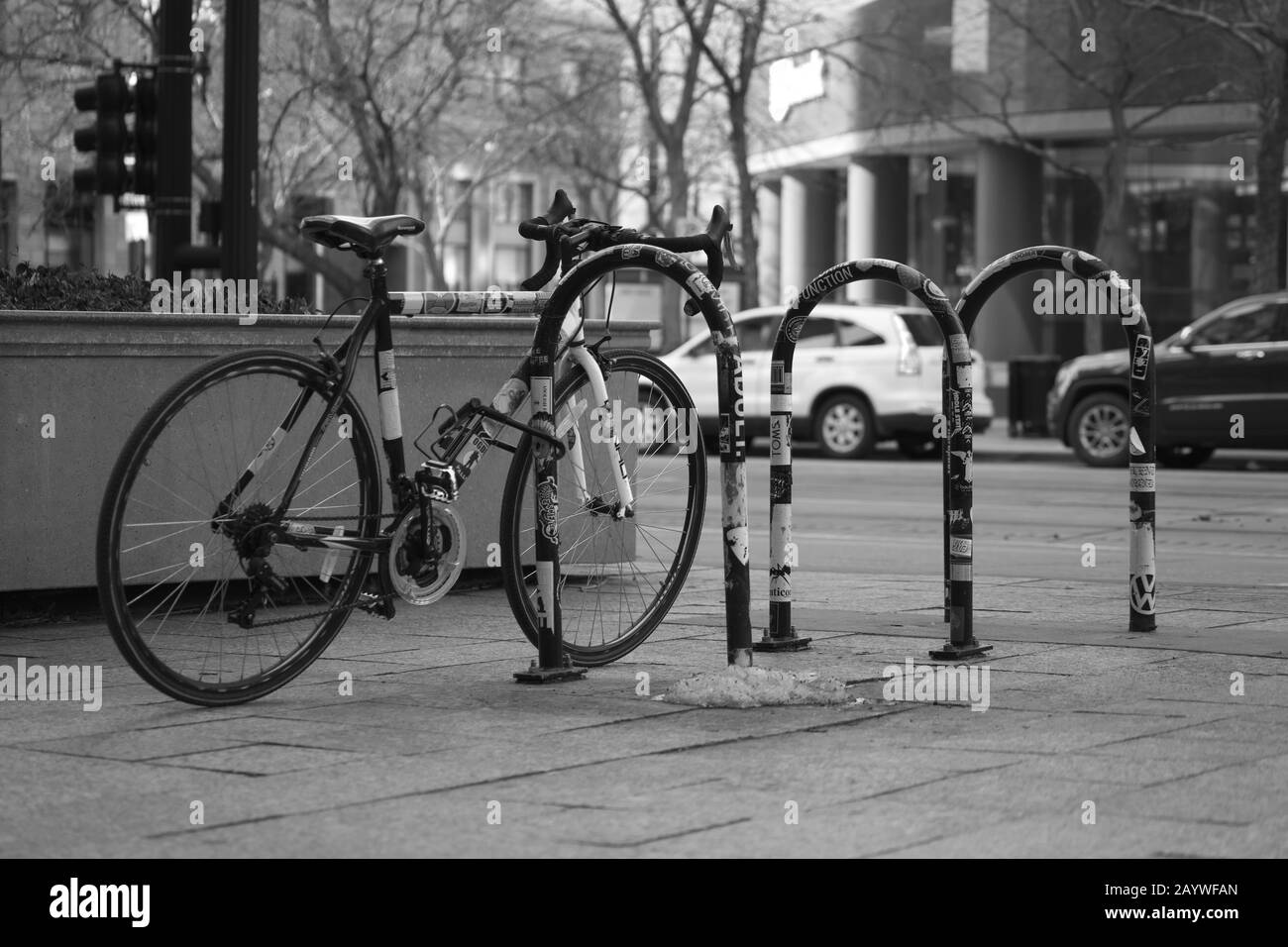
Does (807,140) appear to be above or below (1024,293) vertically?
above

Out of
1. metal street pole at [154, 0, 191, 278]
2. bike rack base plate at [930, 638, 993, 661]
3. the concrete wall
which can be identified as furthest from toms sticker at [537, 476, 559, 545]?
metal street pole at [154, 0, 191, 278]

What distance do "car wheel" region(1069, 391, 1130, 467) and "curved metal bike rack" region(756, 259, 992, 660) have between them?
13695 millimetres

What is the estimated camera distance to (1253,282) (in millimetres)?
24438

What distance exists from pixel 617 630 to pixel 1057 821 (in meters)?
2.60

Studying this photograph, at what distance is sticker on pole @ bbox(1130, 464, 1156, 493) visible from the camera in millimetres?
7188

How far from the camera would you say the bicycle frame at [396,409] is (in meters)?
5.66

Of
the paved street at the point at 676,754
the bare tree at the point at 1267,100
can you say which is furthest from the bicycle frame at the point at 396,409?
the bare tree at the point at 1267,100

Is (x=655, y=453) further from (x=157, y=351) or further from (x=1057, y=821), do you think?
(x=1057, y=821)

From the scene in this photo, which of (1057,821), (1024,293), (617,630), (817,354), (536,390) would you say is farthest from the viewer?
A: (1024,293)

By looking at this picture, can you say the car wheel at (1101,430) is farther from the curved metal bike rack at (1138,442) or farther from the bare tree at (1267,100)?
the curved metal bike rack at (1138,442)

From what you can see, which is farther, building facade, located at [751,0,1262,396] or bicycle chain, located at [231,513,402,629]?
building facade, located at [751,0,1262,396]

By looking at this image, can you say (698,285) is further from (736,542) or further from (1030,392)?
(1030,392)

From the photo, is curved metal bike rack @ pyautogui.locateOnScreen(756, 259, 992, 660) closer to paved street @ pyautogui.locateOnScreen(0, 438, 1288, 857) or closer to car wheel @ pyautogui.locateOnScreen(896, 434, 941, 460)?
paved street @ pyautogui.locateOnScreen(0, 438, 1288, 857)
